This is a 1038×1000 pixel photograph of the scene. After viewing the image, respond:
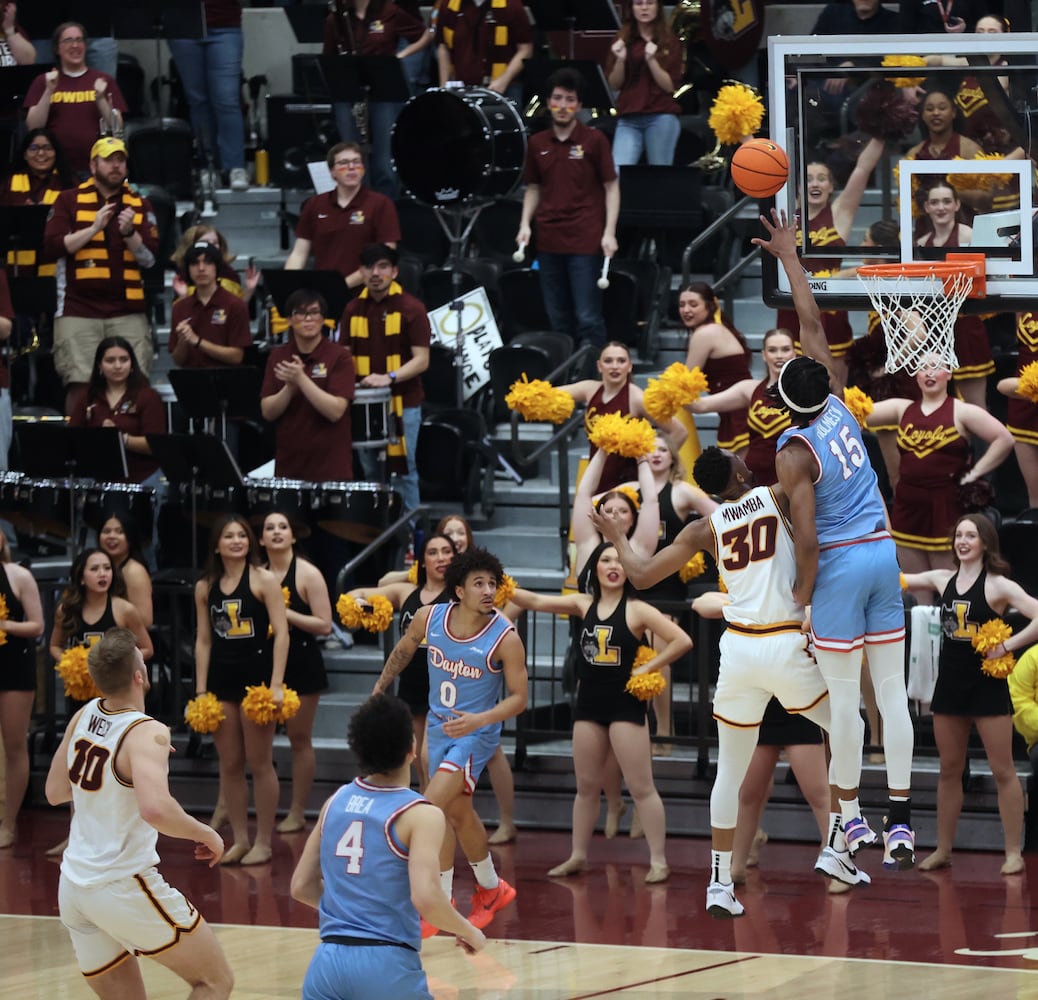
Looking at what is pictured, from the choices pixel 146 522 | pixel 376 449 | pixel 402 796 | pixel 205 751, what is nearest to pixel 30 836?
pixel 205 751

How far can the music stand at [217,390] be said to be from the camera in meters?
12.6

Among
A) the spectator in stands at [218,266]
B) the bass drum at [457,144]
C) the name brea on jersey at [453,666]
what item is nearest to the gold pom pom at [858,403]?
the name brea on jersey at [453,666]

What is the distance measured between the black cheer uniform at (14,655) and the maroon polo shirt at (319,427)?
74.8 inches

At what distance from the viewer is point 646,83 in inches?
583

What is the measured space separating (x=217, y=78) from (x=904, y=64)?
352 inches

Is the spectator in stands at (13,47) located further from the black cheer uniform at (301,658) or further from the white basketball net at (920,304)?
the white basketball net at (920,304)

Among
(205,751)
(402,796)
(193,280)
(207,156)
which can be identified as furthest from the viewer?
(207,156)

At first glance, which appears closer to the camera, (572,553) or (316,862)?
(316,862)

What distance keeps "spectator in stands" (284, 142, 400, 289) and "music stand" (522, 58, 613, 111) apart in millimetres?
1873

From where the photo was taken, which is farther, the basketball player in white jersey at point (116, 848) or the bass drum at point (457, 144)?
the bass drum at point (457, 144)

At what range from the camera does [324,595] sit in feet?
39.8

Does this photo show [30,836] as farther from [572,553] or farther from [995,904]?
[995,904]

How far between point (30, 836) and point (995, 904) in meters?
6.04

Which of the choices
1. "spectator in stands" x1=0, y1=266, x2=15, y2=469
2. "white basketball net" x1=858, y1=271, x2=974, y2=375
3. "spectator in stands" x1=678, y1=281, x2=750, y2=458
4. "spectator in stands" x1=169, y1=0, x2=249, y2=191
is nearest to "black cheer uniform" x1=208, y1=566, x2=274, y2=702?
"spectator in stands" x1=0, y1=266, x2=15, y2=469
